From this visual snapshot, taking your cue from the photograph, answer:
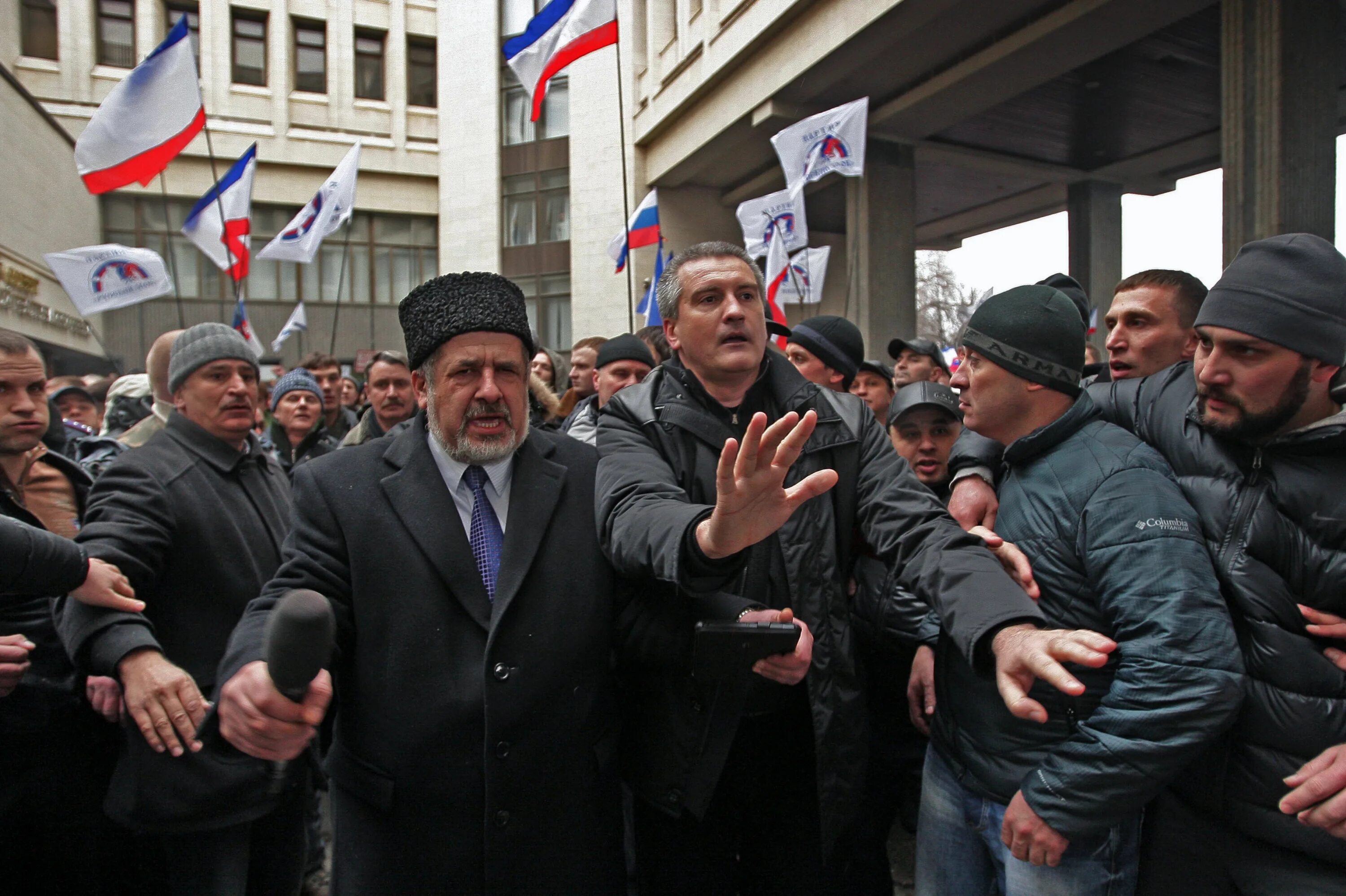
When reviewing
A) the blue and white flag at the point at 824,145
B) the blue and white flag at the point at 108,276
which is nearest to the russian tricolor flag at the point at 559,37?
the blue and white flag at the point at 824,145

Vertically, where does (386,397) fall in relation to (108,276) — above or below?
below

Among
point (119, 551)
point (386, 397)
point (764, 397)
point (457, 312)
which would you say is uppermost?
point (457, 312)

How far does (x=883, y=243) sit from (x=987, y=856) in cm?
1322

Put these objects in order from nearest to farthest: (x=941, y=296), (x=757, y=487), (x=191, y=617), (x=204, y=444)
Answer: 1. (x=757, y=487)
2. (x=191, y=617)
3. (x=204, y=444)
4. (x=941, y=296)

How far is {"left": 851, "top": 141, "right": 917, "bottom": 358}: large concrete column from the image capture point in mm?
13852

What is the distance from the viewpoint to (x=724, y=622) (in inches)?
68.4

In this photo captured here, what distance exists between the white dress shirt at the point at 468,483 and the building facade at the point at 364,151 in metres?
18.5

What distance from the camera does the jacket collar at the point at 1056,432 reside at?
1.93 m

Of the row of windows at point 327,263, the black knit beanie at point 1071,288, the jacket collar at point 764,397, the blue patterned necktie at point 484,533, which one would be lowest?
the blue patterned necktie at point 484,533

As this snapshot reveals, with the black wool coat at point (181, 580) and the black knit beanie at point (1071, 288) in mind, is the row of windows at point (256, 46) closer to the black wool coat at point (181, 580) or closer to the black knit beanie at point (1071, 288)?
the black wool coat at point (181, 580)

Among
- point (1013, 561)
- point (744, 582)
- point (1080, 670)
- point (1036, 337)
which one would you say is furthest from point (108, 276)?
point (1080, 670)

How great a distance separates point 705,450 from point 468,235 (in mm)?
22747

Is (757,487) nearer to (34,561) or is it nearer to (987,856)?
(987,856)

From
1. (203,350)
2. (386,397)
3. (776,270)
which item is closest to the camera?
(203,350)
